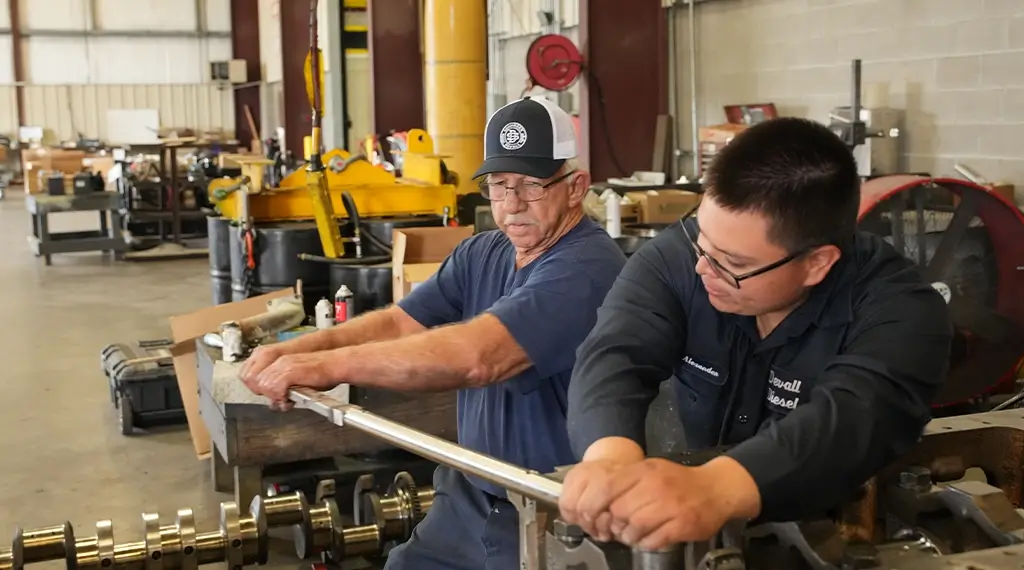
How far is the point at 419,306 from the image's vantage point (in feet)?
6.56

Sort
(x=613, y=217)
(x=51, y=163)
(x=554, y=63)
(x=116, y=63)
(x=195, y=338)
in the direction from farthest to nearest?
(x=116, y=63), (x=51, y=163), (x=554, y=63), (x=613, y=217), (x=195, y=338)

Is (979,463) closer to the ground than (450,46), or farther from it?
closer to the ground

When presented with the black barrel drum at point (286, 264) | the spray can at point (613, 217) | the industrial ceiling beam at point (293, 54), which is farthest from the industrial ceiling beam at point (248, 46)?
the spray can at point (613, 217)

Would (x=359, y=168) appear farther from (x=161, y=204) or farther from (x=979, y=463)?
(x=161, y=204)

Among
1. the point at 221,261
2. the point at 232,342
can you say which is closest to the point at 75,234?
the point at 221,261

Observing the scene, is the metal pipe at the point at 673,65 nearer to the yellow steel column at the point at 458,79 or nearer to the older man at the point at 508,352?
the yellow steel column at the point at 458,79

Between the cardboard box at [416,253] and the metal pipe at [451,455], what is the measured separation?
1598 mm

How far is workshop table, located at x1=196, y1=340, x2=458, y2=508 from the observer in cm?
279

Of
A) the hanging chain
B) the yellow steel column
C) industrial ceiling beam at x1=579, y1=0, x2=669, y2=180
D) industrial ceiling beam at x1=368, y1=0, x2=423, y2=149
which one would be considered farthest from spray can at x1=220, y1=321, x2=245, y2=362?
industrial ceiling beam at x1=368, y1=0, x2=423, y2=149

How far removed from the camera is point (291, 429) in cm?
284

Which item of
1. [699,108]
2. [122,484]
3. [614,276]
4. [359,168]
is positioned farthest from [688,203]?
[614,276]

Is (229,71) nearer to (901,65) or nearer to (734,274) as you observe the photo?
(901,65)

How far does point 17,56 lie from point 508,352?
1602 centimetres

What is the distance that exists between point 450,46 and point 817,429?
202 inches
